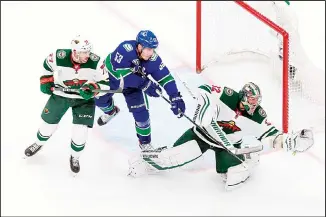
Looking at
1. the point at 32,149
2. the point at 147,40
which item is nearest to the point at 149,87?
the point at 147,40

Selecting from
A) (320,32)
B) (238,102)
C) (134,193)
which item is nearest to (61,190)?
(134,193)

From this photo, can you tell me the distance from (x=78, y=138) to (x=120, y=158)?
449 mm

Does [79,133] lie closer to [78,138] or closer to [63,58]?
[78,138]

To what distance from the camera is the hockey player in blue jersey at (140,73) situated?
485cm

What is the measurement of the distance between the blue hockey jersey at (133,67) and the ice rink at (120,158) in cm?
59

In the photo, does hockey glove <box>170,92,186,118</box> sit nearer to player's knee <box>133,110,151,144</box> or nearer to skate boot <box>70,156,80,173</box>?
player's knee <box>133,110,151,144</box>

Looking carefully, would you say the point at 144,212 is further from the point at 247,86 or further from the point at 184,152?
the point at 247,86

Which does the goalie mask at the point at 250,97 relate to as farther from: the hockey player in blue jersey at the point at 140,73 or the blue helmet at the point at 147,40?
the blue helmet at the point at 147,40

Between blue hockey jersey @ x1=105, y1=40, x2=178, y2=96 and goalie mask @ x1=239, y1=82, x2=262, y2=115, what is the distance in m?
0.40

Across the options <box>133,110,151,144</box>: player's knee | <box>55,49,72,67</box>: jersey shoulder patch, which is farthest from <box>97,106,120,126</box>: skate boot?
<box>55,49,72,67</box>: jersey shoulder patch

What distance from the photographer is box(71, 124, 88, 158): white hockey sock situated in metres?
4.94

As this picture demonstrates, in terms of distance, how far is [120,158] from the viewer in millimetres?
5316

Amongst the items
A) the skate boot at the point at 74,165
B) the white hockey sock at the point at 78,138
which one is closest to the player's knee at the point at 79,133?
the white hockey sock at the point at 78,138

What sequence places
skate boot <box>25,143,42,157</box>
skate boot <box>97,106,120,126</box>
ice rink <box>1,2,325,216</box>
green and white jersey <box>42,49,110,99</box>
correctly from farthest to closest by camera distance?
skate boot <box>97,106,120,126</box>, skate boot <box>25,143,42,157</box>, ice rink <box>1,2,325,216</box>, green and white jersey <box>42,49,110,99</box>
